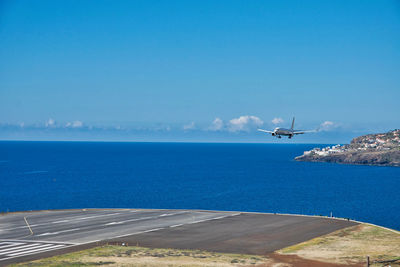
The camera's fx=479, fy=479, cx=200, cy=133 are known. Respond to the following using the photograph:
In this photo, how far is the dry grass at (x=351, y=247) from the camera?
54.4 meters

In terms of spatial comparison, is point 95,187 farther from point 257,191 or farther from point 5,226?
point 5,226

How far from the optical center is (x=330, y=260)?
5344 centimetres

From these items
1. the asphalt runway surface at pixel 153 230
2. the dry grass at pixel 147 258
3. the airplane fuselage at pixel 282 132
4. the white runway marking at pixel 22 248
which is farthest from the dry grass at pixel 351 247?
the white runway marking at pixel 22 248

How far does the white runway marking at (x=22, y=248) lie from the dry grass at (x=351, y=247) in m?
28.1

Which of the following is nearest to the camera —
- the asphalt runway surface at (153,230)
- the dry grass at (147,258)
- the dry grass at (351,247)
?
the dry grass at (147,258)

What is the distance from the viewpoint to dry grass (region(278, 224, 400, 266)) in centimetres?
5438

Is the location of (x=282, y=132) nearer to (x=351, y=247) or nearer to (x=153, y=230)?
(x=351, y=247)

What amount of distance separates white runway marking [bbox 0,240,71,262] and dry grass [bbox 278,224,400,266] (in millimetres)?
28118

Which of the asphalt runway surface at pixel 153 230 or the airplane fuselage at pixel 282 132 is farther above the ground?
the airplane fuselage at pixel 282 132

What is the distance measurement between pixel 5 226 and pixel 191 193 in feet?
300

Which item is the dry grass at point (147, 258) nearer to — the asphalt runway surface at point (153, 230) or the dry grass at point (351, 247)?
the asphalt runway surface at point (153, 230)

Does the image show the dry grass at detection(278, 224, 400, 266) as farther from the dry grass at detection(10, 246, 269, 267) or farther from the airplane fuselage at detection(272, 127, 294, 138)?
the airplane fuselage at detection(272, 127, 294, 138)

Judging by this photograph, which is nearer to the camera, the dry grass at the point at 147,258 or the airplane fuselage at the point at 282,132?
the dry grass at the point at 147,258

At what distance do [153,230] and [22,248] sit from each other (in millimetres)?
Result: 19487
